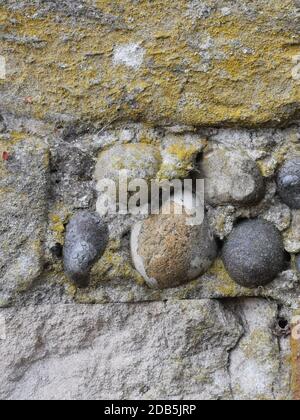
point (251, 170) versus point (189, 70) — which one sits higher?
point (189, 70)

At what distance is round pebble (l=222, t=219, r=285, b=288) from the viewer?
48.0 inches

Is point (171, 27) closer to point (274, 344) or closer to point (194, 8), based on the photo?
point (194, 8)

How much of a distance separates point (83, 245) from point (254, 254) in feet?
1.01

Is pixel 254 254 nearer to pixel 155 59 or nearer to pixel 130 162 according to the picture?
pixel 130 162

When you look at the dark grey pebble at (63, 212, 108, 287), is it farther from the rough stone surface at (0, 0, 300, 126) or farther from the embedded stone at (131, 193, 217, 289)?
the rough stone surface at (0, 0, 300, 126)

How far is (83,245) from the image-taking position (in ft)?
4.06

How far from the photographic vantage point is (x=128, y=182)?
1.24 metres

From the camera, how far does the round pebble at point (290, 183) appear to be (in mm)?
1233

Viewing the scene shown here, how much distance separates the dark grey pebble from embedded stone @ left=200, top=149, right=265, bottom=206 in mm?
211

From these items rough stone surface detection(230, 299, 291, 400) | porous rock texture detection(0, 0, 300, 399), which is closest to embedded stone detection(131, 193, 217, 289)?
porous rock texture detection(0, 0, 300, 399)

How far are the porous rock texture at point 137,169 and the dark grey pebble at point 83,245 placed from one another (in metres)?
0.02

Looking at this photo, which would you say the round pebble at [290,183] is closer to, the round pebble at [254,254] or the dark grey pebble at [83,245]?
the round pebble at [254,254]
